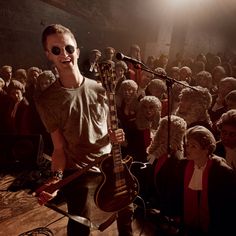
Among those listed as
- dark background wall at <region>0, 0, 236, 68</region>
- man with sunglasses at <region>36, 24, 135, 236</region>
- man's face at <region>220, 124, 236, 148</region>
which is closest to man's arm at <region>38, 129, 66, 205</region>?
man with sunglasses at <region>36, 24, 135, 236</region>

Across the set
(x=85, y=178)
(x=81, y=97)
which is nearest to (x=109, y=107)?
(x=81, y=97)

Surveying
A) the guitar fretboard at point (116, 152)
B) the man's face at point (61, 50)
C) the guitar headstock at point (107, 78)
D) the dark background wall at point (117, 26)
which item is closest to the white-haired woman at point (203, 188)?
the guitar fretboard at point (116, 152)

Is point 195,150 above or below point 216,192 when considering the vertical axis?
above

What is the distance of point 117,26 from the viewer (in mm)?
12906

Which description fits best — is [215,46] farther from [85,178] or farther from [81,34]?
[85,178]

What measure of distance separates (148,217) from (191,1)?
15.0 m

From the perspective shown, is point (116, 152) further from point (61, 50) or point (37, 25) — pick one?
point (37, 25)

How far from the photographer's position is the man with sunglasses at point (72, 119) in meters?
2.51

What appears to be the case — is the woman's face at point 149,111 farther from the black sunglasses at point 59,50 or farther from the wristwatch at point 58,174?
the wristwatch at point 58,174

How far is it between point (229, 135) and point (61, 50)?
2191 millimetres

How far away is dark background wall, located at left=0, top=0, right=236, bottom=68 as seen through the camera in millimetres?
9031

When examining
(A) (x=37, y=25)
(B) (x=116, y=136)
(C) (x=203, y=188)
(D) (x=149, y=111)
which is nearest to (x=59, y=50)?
(B) (x=116, y=136)

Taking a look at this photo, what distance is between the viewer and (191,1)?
16266 millimetres

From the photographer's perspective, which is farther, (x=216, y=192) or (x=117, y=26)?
(x=117, y=26)
